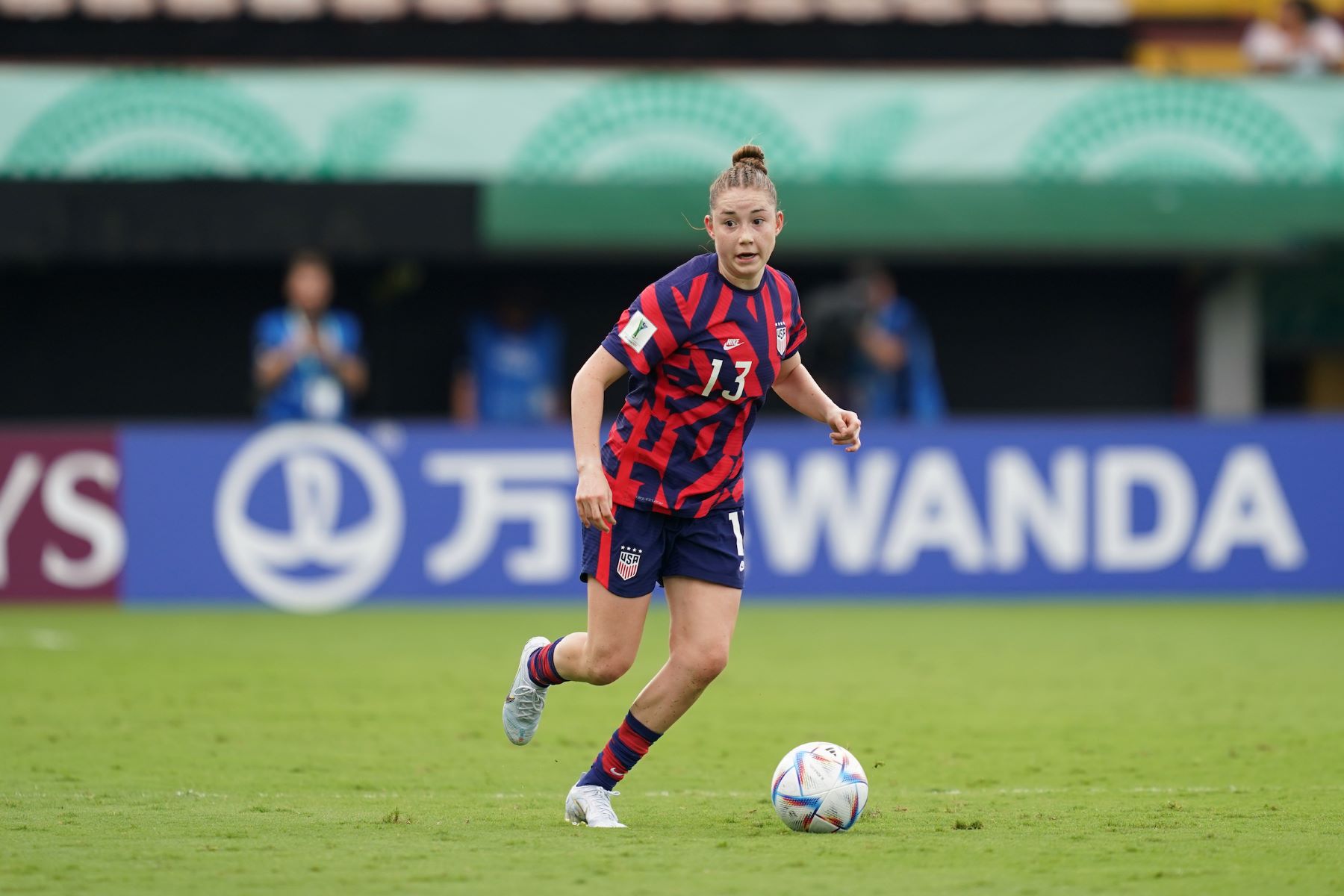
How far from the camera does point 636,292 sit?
17297 millimetres

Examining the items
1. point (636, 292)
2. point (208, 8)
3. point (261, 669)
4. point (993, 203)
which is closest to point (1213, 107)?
point (993, 203)

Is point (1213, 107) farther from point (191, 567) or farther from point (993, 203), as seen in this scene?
point (191, 567)

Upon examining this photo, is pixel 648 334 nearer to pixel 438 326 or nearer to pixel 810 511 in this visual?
pixel 810 511

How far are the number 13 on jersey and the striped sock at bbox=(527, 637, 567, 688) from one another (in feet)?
3.23

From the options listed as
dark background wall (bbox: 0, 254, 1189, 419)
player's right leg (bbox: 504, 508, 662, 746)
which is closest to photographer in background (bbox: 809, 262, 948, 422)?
dark background wall (bbox: 0, 254, 1189, 419)

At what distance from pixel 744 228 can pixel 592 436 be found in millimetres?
806

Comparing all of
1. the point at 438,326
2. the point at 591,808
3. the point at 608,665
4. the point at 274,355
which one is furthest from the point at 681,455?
the point at 438,326

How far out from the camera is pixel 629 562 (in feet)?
19.6

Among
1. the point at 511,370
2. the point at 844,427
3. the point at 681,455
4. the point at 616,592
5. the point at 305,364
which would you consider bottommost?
the point at 616,592

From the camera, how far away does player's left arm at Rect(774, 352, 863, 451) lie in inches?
249

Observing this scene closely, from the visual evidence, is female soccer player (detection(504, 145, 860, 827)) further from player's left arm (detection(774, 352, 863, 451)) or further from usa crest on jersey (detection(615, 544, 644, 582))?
player's left arm (detection(774, 352, 863, 451))

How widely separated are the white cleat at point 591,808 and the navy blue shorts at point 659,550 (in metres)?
0.65

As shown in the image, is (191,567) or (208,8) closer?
(191,567)

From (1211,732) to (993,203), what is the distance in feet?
28.9
